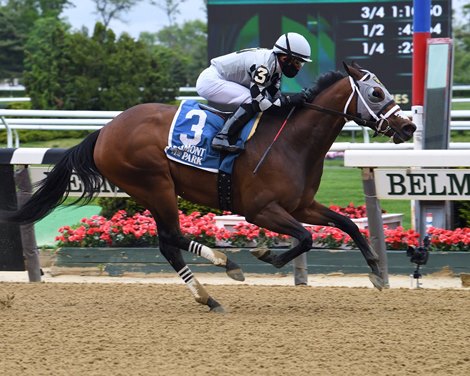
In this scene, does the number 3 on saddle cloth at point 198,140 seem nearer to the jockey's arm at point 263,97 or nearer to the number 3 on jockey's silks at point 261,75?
the jockey's arm at point 263,97

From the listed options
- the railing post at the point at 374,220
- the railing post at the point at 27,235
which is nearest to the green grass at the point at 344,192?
the railing post at the point at 374,220

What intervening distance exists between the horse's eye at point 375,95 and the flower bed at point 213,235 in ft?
6.24

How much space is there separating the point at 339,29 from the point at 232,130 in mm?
6058

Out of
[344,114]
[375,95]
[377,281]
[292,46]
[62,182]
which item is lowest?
[377,281]

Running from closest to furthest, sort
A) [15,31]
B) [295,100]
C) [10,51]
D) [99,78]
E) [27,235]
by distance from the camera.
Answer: [295,100] → [27,235] → [99,78] → [10,51] → [15,31]

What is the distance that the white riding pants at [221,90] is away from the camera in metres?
6.38

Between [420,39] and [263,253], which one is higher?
[420,39]

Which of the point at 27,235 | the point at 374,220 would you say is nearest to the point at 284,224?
the point at 374,220

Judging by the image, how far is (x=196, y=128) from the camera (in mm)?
6301

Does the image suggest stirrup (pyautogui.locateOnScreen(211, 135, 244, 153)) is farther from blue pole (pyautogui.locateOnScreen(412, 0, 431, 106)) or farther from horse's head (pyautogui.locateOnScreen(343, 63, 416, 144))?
A: blue pole (pyautogui.locateOnScreen(412, 0, 431, 106))

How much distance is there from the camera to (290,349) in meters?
4.96

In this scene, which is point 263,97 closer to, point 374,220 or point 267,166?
point 267,166

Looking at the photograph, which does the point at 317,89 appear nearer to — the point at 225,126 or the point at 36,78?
the point at 225,126

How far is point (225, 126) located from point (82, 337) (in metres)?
1.61
